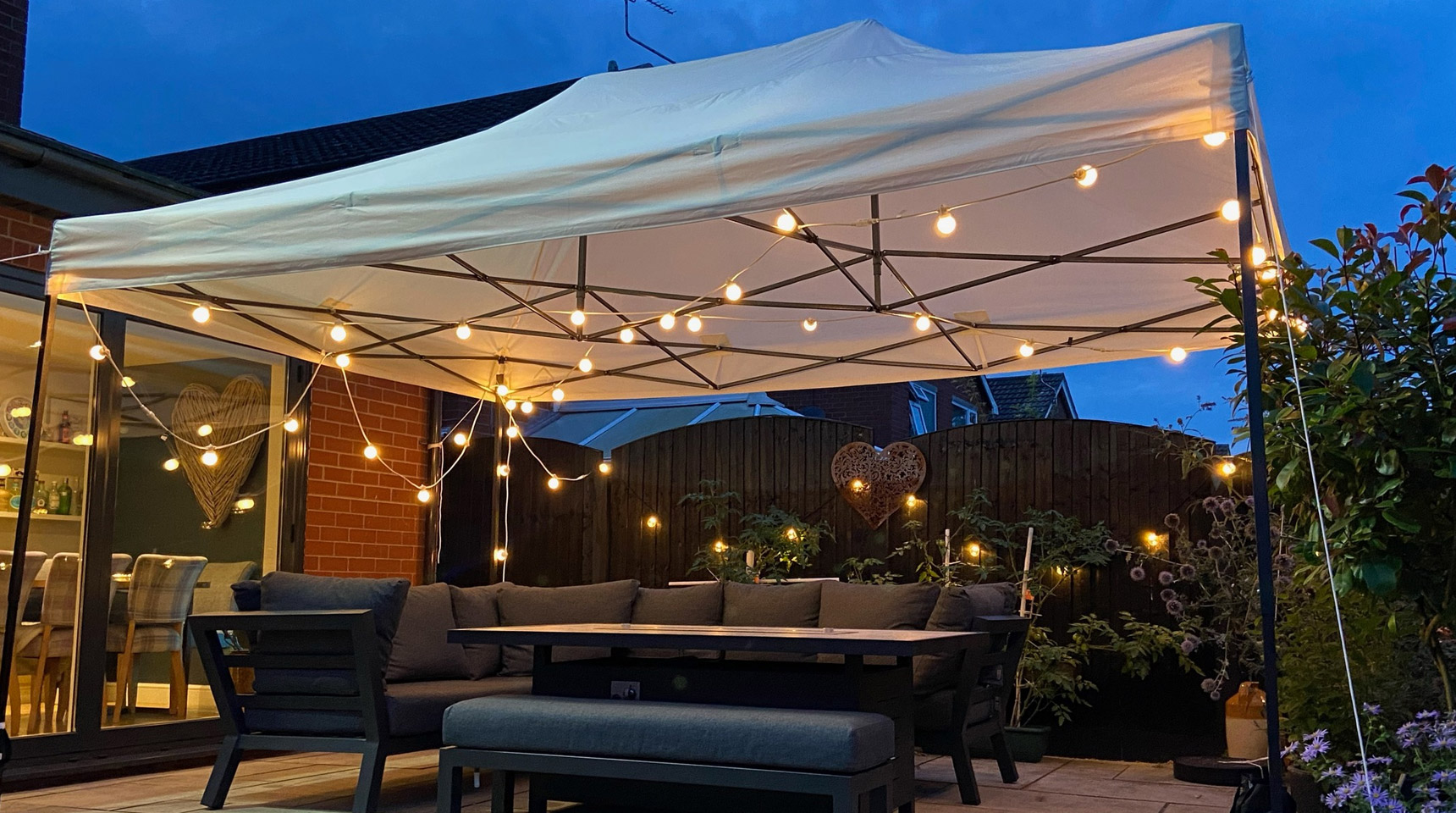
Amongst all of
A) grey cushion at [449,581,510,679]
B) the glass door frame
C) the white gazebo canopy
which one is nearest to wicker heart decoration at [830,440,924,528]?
the white gazebo canopy

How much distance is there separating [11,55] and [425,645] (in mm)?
5600

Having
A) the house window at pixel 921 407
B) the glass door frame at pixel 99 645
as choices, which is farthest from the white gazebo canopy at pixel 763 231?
the house window at pixel 921 407

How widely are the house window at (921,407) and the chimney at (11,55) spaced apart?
9.41 m

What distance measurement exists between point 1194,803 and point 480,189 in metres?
3.98

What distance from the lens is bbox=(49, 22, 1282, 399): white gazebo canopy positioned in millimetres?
3398

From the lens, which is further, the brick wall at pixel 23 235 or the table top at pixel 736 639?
the brick wall at pixel 23 235

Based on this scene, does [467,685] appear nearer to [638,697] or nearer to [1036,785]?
[638,697]

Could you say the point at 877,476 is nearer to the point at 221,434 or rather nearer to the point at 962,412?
the point at 221,434

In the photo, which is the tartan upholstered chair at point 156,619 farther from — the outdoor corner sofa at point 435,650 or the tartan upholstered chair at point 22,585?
the outdoor corner sofa at point 435,650

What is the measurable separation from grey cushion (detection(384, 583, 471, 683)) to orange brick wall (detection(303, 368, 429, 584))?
5.91ft

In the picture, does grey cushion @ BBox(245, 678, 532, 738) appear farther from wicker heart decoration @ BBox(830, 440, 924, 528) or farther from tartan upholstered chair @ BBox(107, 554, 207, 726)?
wicker heart decoration @ BBox(830, 440, 924, 528)

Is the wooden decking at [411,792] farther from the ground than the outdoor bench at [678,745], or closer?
closer

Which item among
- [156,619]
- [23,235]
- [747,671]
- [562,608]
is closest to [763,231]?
[747,671]

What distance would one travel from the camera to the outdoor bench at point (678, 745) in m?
3.68
